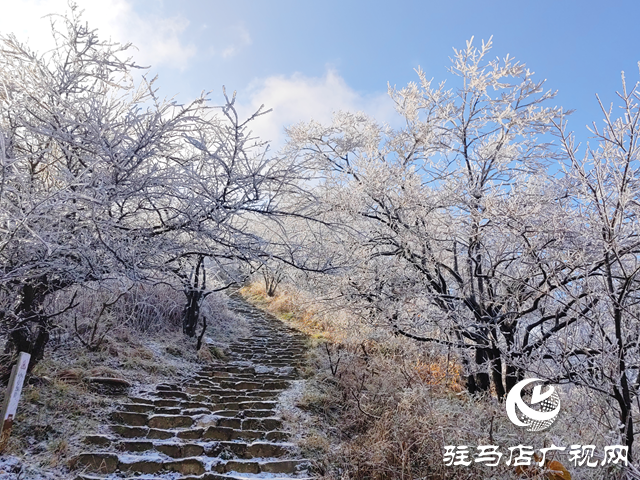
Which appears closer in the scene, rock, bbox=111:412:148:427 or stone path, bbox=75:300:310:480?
stone path, bbox=75:300:310:480

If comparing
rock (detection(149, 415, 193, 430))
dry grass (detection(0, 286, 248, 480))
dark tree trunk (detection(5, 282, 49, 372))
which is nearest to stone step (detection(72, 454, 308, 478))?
dry grass (detection(0, 286, 248, 480))

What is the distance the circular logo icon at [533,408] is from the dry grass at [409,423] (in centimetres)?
11

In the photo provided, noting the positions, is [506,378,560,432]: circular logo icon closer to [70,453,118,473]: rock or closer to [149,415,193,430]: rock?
[149,415,193,430]: rock

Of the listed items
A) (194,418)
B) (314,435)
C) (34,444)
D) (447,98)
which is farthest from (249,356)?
(447,98)

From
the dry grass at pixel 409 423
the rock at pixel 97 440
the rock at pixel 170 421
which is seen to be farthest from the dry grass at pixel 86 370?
the dry grass at pixel 409 423

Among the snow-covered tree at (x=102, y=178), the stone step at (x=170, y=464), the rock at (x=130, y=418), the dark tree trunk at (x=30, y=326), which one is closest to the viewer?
the snow-covered tree at (x=102, y=178)

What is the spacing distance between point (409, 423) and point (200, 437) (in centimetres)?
238

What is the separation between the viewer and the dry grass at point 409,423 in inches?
149

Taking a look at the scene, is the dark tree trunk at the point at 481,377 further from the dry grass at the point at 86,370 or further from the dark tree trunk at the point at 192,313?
the dark tree trunk at the point at 192,313

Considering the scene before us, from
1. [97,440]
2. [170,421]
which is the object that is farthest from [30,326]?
[170,421]

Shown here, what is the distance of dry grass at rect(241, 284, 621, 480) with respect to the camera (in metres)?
3.77

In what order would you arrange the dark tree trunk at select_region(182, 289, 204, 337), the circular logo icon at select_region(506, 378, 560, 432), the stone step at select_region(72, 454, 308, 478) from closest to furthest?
1. the stone step at select_region(72, 454, 308, 478)
2. the circular logo icon at select_region(506, 378, 560, 432)
3. the dark tree trunk at select_region(182, 289, 204, 337)

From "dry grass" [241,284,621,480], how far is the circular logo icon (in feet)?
0.36

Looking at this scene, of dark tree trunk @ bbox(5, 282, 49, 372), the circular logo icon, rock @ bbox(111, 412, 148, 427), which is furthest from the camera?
rock @ bbox(111, 412, 148, 427)
